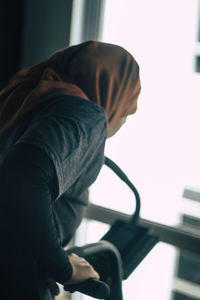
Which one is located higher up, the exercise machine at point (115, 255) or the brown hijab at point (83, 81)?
the brown hijab at point (83, 81)

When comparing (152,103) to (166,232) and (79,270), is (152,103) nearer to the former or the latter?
(166,232)

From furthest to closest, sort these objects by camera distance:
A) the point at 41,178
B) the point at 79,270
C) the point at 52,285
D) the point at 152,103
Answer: the point at 152,103, the point at 52,285, the point at 79,270, the point at 41,178

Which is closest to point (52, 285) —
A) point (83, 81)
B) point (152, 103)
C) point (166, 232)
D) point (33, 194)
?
point (33, 194)

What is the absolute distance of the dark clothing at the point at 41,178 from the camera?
732mm

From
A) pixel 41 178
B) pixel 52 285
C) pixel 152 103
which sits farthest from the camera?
pixel 152 103

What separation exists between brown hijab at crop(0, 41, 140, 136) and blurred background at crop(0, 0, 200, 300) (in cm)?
45

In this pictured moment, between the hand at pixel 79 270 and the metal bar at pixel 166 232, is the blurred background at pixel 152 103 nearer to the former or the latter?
the metal bar at pixel 166 232

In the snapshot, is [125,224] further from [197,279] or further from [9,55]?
[9,55]

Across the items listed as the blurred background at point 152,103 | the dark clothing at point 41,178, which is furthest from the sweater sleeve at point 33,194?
the blurred background at point 152,103

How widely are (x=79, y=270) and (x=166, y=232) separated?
0.84 m

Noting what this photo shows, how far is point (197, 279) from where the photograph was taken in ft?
5.46

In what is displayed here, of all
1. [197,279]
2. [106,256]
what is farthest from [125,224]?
[197,279]

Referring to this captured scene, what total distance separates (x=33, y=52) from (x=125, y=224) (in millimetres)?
968

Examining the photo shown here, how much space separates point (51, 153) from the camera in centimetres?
74
